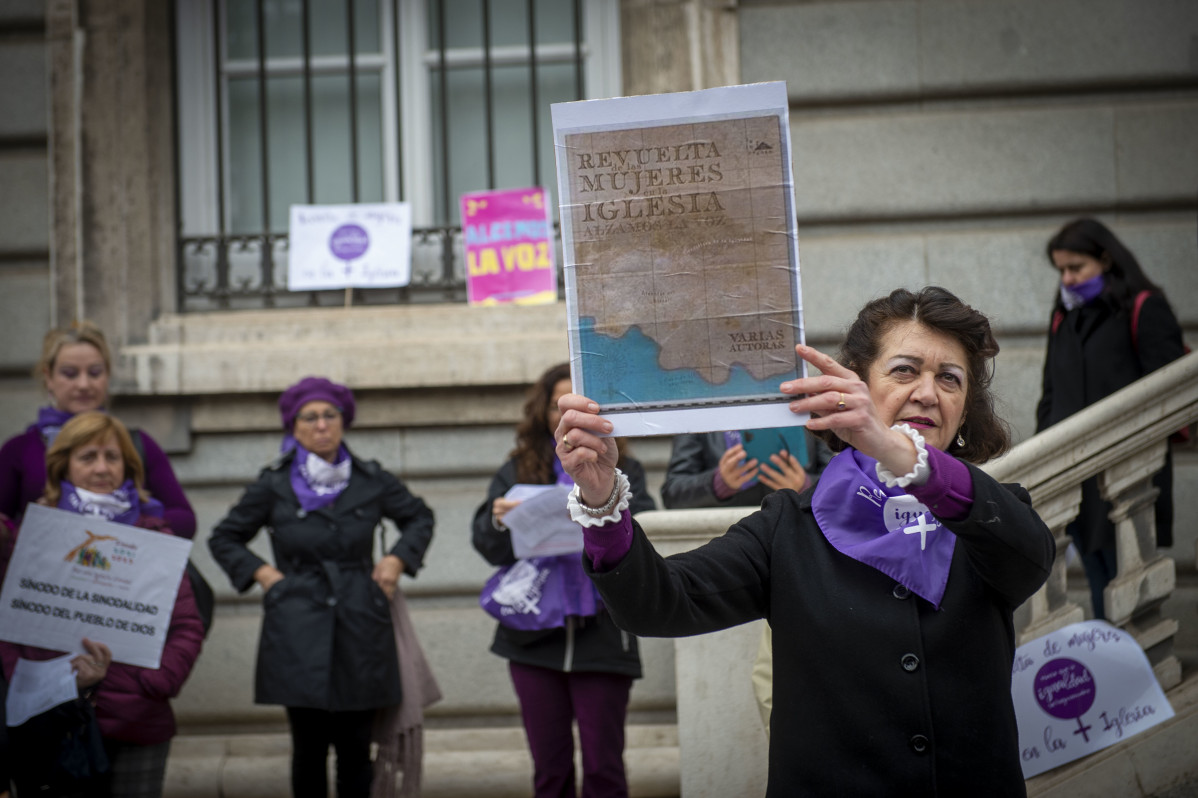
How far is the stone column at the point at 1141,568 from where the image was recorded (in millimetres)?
4055

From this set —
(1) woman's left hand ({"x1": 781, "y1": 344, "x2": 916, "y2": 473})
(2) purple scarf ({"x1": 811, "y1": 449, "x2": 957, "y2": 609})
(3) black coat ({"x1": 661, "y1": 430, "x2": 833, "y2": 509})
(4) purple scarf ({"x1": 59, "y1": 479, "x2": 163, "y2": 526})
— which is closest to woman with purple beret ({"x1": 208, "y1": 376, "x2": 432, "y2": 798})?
(4) purple scarf ({"x1": 59, "y1": 479, "x2": 163, "y2": 526})

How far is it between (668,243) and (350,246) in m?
5.13

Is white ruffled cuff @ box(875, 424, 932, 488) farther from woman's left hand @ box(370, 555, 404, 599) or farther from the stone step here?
the stone step

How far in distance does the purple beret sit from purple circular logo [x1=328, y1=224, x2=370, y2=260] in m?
1.81

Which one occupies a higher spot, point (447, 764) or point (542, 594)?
point (542, 594)

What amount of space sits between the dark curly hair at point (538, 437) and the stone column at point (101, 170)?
9.37ft

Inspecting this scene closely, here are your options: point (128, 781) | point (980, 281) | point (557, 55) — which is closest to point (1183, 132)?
point (980, 281)

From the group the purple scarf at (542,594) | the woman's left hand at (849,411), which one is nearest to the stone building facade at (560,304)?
the purple scarf at (542,594)

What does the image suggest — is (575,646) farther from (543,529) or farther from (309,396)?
(309,396)

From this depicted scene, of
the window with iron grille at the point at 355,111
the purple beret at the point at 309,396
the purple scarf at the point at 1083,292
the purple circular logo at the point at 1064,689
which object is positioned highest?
the window with iron grille at the point at 355,111

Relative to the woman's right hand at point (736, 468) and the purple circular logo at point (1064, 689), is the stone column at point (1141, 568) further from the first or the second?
the woman's right hand at point (736, 468)

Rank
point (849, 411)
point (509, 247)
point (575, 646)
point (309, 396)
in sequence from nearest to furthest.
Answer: point (849, 411) → point (575, 646) → point (309, 396) → point (509, 247)

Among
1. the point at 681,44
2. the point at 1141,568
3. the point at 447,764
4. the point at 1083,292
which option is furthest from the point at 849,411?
the point at 681,44

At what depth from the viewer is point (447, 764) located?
6.14 m
